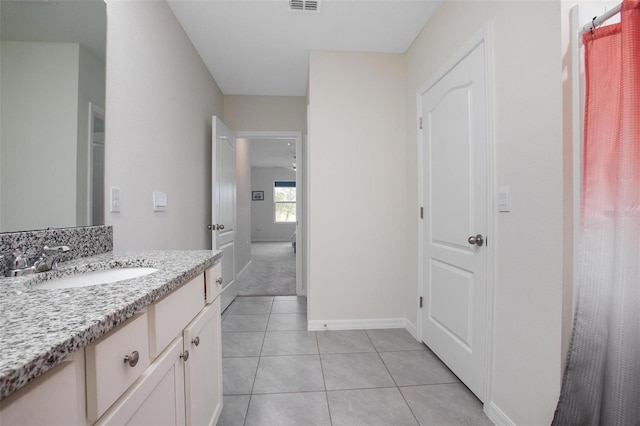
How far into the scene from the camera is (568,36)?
1.06 m

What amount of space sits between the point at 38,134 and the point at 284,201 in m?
9.17

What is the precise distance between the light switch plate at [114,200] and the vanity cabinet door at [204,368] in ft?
2.30

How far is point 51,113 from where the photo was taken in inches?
40.1

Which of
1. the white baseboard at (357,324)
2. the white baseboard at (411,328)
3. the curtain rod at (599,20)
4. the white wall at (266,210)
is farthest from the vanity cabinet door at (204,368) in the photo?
the white wall at (266,210)

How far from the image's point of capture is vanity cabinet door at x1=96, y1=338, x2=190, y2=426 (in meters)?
0.62

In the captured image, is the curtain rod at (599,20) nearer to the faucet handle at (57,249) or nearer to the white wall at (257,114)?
the faucet handle at (57,249)

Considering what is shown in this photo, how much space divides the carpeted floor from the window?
3463 mm

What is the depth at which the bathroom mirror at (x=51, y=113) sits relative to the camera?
90cm

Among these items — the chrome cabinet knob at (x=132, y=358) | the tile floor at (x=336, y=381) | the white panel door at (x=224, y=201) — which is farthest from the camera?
the white panel door at (x=224, y=201)

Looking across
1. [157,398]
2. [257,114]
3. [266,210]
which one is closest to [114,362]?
[157,398]

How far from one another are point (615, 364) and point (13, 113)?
2.14 meters

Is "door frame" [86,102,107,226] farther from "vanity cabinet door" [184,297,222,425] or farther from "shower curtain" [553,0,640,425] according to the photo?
"shower curtain" [553,0,640,425]

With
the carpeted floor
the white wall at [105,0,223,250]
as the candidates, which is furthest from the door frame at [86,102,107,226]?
the carpeted floor

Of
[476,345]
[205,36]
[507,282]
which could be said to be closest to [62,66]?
[205,36]
